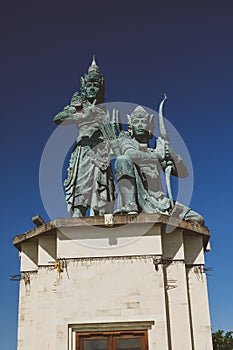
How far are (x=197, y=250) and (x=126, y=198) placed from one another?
248 cm

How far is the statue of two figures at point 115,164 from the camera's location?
46.4 feet

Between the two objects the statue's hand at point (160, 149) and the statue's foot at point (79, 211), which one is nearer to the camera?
the statue's foot at point (79, 211)

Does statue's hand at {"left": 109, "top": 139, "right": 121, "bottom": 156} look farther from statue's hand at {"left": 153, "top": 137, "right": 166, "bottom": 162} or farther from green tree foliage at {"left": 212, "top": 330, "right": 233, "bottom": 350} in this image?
green tree foliage at {"left": 212, "top": 330, "right": 233, "bottom": 350}

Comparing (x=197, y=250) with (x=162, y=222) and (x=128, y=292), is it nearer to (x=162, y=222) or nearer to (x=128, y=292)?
(x=162, y=222)

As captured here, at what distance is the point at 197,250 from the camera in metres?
13.9

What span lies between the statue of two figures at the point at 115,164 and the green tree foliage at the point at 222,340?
78.5 feet

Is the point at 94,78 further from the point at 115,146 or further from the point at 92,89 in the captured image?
the point at 115,146

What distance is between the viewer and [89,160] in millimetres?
15172

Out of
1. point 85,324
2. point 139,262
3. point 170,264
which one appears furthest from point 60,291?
point 170,264

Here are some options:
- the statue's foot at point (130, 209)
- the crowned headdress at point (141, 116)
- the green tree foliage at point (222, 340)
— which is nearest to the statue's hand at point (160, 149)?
the crowned headdress at point (141, 116)

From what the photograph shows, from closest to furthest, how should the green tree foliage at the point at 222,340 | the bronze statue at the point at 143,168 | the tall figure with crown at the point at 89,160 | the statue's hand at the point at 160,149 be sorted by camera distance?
the bronze statue at the point at 143,168
the tall figure with crown at the point at 89,160
the statue's hand at the point at 160,149
the green tree foliage at the point at 222,340

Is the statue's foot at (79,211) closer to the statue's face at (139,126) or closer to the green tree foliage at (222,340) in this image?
the statue's face at (139,126)

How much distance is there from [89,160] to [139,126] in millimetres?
1852

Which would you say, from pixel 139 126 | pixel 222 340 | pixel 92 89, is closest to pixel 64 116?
pixel 92 89
